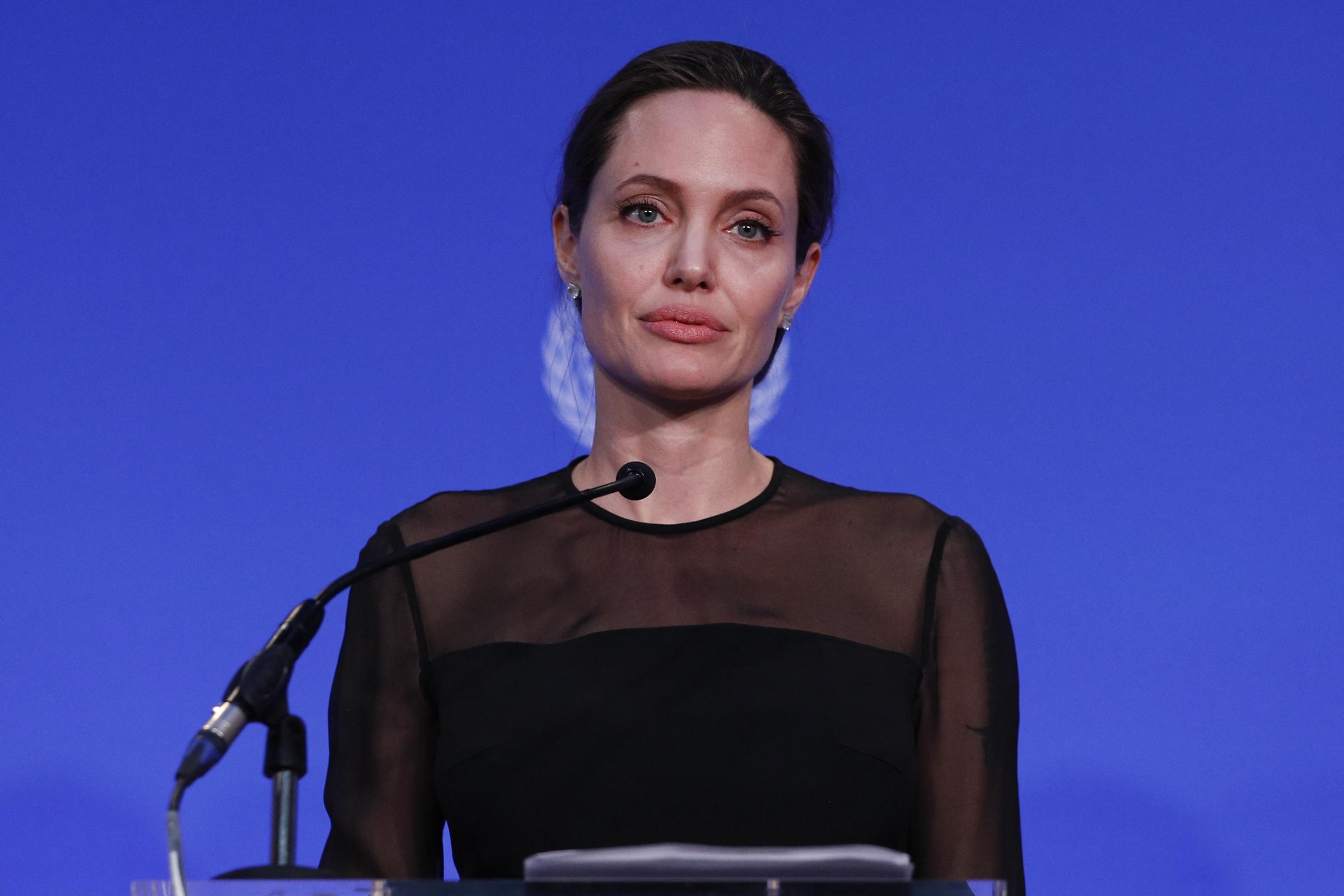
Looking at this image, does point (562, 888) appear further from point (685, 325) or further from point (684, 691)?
point (685, 325)

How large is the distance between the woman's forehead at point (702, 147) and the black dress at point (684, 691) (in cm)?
30

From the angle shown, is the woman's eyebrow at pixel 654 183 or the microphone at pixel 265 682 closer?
the microphone at pixel 265 682

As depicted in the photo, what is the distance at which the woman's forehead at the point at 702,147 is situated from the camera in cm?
158

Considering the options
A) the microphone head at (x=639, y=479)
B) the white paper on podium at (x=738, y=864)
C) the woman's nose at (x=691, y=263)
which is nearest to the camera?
the white paper on podium at (x=738, y=864)

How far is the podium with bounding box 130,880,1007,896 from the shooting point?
88 centimetres

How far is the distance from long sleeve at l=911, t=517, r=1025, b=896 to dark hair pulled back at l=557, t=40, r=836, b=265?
0.41 meters

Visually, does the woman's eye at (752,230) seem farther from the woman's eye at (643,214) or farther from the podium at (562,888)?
the podium at (562,888)

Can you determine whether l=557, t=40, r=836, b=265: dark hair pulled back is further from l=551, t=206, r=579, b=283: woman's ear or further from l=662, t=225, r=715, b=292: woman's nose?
l=662, t=225, r=715, b=292: woman's nose

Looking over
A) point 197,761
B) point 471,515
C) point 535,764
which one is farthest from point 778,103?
point 197,761

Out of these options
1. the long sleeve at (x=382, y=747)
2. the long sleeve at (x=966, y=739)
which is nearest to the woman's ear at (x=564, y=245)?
the long sleeve at (x=382, y=747)

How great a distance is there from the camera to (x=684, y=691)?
1459mm

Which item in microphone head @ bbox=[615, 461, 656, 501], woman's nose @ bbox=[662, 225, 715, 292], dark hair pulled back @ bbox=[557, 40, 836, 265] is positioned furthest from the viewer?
dark hair pulled back @ bbox=[557, 40, 836, 265]


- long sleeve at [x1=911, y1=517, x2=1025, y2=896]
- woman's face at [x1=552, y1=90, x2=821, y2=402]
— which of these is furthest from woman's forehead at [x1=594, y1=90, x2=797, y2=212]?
long sleeve at [x1=911, y1=517, x2=1025, y2=896]

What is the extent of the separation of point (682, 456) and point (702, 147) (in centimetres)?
30
